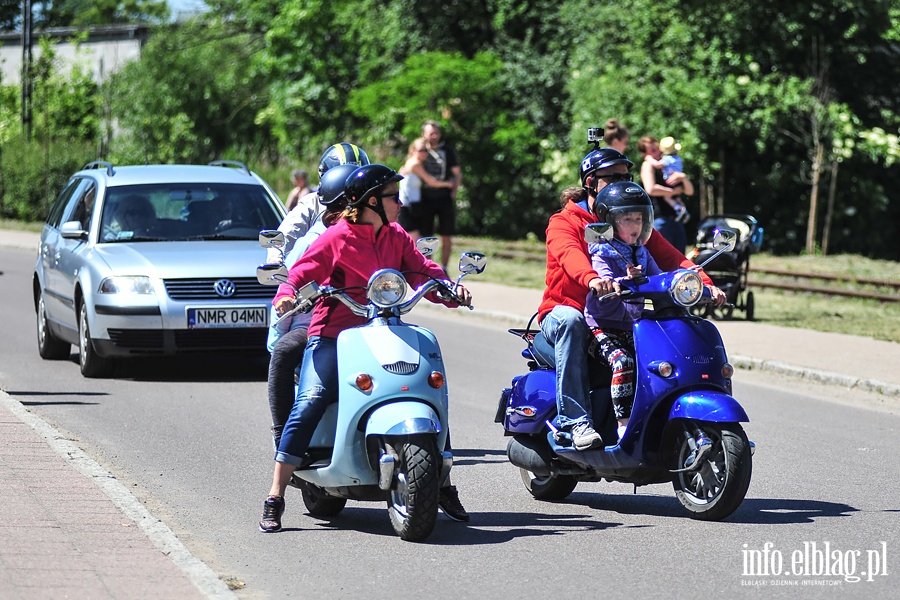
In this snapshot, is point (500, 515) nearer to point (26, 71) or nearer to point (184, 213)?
point (184, 213)

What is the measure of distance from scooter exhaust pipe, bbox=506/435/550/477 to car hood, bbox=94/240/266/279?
189 inches

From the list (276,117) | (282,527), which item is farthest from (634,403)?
(276,117)

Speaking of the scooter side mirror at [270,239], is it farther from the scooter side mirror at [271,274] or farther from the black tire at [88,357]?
the black tire at [88,357]

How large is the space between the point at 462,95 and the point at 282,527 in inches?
993

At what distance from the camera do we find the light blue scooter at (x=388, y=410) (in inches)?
243

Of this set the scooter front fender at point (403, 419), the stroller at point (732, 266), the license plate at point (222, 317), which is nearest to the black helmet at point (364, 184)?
the scooter front fender at point (403, 419)

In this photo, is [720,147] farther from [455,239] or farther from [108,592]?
[108,592]

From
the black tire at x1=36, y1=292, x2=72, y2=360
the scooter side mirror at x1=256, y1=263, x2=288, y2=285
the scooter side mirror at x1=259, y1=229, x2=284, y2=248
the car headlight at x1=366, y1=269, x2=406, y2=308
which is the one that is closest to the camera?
the car headlight at x1=366, y1=269, x2=406, y2=308

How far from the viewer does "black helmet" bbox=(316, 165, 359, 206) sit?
668cm

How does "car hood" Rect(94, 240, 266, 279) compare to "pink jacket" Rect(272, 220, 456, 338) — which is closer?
"pink jacket" Rect(272, 220, 456, 338)

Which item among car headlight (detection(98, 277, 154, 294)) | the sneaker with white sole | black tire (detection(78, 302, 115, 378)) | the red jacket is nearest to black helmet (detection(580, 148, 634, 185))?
the red jacket

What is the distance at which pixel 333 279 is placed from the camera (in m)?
6.61

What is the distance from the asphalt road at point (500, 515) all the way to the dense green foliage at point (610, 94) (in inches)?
635

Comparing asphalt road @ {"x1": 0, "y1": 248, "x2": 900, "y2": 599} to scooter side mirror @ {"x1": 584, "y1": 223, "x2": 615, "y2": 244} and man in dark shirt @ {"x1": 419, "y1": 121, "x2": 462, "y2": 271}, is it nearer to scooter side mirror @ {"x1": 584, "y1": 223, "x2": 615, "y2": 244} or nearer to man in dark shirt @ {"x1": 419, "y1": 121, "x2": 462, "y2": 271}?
scooter side mirror @ {"x1": 584, "y1": 223, "x2": 615, "y2": 244}
